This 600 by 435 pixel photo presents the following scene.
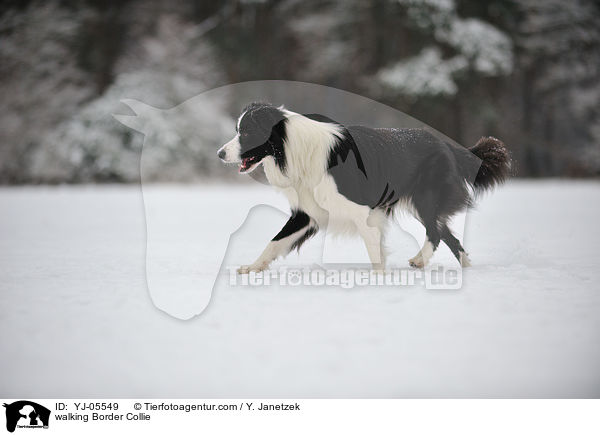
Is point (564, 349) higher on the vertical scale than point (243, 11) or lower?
lower

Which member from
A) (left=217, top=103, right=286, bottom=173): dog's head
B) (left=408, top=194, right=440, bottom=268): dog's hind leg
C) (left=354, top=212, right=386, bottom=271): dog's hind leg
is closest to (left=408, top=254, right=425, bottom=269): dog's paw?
(left=408, top=194, right=440, bottom=268): dog's hind leg

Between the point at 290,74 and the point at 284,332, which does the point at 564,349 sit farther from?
the point at 290,74

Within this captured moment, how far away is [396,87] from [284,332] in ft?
42.5

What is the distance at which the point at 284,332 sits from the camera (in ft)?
9.33

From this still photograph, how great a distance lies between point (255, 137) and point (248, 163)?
18cm

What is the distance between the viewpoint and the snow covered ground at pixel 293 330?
2.31 meters

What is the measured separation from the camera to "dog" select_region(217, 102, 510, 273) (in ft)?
12.6

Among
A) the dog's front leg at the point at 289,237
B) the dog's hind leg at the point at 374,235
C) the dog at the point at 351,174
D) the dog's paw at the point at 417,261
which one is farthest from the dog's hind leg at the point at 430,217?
the dog's front leg at the point at 289,237

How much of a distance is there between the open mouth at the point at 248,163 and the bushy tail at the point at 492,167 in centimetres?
189

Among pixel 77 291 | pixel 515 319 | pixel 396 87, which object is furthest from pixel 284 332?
pixel 396 87

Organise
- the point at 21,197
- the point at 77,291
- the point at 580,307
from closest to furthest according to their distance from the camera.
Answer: the point at 580,307 < the point at 77,291 < the point at 21,197
